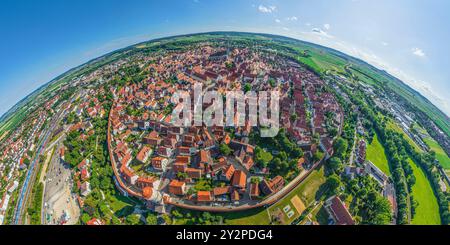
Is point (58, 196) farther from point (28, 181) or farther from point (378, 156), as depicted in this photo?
point (378, 156)

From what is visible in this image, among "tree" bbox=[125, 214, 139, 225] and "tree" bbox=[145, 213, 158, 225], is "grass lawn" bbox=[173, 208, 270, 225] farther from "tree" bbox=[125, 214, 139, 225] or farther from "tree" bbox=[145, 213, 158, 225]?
"tree" bbox=[125, 214, 139, 225]

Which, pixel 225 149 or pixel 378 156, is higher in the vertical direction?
pixel 225 149

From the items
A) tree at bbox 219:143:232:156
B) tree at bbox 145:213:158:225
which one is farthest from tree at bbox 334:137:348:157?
tree at bbox 145:213:158:225

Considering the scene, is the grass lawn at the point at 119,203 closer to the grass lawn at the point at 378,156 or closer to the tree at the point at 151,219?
the tree at the point at 151,219

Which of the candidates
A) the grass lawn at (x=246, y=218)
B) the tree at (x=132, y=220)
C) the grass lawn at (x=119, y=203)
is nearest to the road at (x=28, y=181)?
the grass lawn at (x=119, y=203)

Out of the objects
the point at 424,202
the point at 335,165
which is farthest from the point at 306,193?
the point at 424,202

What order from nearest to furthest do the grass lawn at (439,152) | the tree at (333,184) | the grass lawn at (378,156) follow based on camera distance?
the tree at (333,184) < the grass lawn at (378,156) < the grass lawn at (439,152)

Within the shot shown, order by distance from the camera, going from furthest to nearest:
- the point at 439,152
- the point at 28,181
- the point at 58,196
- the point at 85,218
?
the point at 439,152, the point at 28,181, the point at 58,196, the point at 85,218
